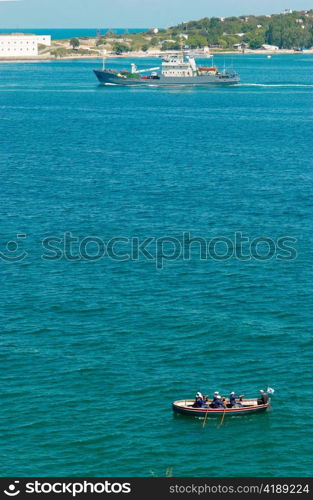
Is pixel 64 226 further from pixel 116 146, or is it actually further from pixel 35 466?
pixel 116 146

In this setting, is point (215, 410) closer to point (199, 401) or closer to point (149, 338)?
point (199, 401)

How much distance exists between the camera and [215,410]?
7150 cm

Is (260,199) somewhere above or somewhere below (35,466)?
above

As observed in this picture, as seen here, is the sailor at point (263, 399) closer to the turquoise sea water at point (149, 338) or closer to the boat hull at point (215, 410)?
the boat hull at point (215, 410)

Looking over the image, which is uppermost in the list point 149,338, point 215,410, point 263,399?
point 149,338

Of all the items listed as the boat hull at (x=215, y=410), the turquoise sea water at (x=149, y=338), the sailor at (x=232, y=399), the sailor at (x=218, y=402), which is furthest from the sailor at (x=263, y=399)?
the sailor at (x=218, y=402)

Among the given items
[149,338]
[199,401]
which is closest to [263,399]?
[199,401]

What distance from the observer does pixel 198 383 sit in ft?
253

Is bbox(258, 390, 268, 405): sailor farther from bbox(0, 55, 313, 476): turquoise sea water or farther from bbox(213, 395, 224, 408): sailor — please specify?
bbox(213, 395, 224, 408): sailor

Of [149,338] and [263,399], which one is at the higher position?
[149,338]

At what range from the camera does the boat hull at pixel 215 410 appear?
7138 centimetres

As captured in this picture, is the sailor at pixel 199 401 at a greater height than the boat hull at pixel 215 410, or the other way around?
the sailor at pixel 199 401

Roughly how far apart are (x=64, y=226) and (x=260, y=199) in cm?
3572

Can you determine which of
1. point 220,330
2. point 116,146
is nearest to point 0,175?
point 116,146
